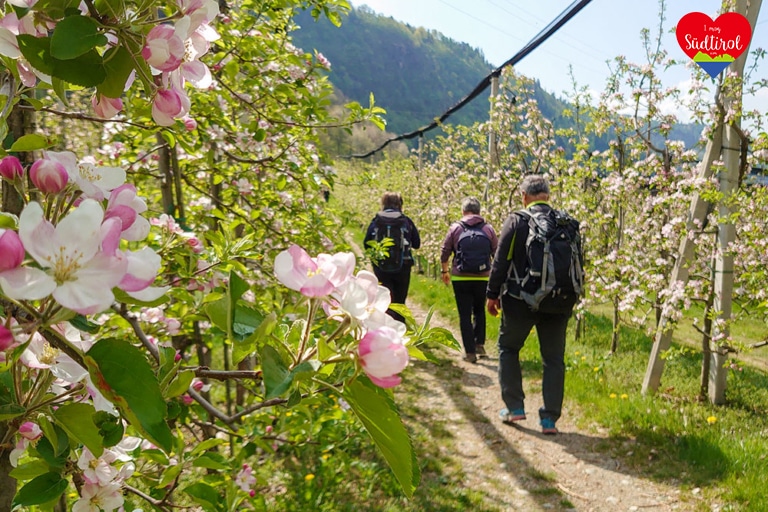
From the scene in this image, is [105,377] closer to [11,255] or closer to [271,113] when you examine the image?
[11,255]

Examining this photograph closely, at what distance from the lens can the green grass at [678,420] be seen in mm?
3094

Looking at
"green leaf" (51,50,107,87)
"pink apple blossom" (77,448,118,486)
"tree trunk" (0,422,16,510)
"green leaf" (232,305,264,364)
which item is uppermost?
"green leaf" (51,50,107,87)

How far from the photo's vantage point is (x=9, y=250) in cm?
48

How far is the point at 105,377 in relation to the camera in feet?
1.73

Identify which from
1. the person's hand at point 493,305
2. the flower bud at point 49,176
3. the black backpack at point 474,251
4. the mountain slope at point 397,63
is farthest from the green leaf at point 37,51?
the mountain slope at point 397,63

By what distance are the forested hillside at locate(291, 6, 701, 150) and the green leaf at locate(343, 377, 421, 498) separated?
9945 cm

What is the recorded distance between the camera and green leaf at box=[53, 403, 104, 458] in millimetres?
634

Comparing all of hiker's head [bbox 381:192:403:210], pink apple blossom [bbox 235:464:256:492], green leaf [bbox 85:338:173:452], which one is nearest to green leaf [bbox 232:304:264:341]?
green leaf [bbox 85:338:173:452]

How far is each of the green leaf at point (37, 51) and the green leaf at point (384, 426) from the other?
0.51 m

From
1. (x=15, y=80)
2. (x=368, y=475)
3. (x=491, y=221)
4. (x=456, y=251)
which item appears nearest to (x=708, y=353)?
(x=456, y=251)

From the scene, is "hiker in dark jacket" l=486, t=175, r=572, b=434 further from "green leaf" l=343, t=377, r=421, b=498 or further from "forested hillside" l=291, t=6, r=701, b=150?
"forested hillside" l=291, t=6, r=701, b=150

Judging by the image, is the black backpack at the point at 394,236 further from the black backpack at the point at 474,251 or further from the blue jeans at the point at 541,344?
the blue jeans at the point at 541,344

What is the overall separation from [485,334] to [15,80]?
221 inches

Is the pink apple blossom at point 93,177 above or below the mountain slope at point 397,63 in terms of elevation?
below
